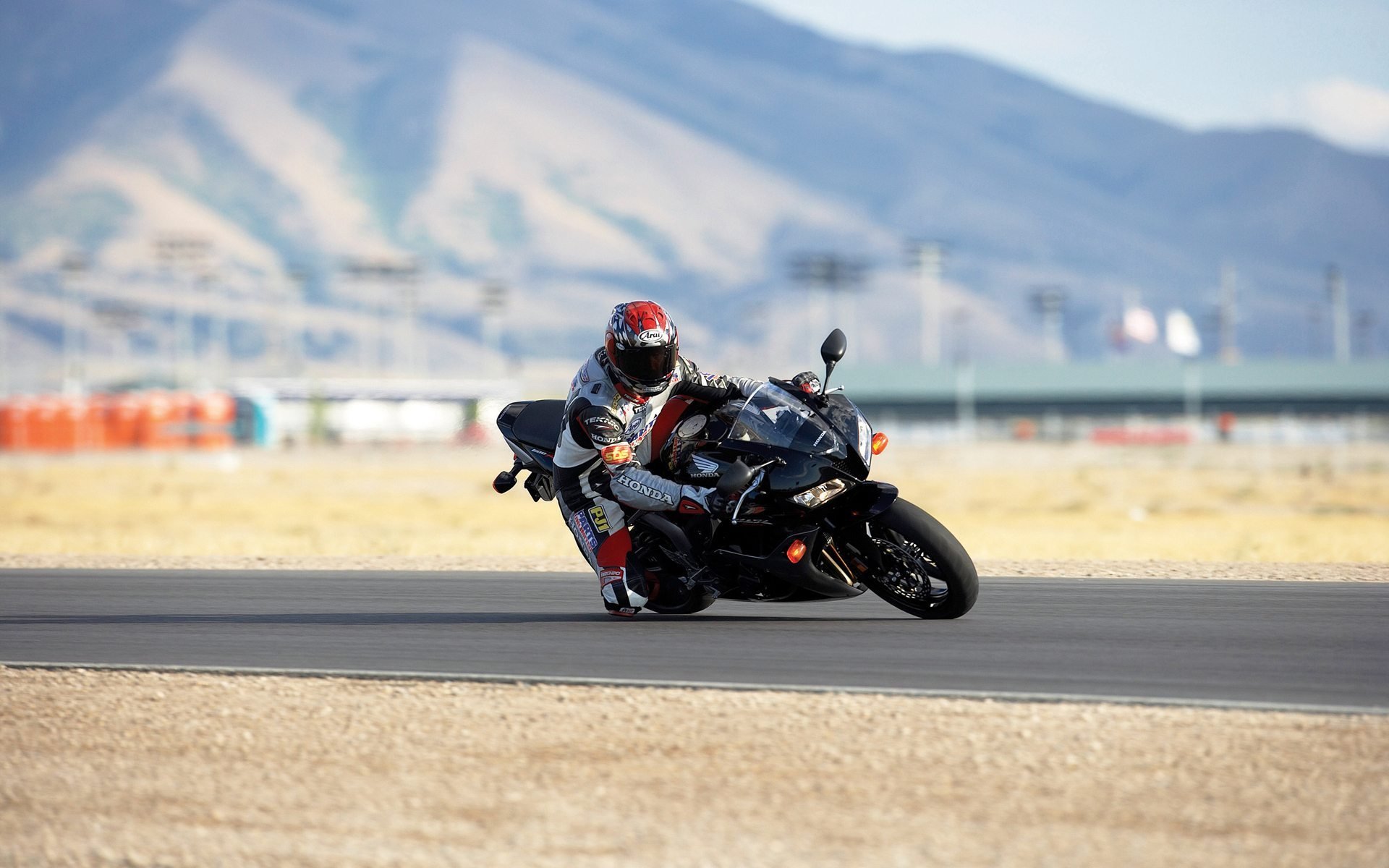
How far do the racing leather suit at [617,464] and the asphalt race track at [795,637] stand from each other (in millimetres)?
398

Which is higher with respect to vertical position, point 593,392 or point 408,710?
point 593,392

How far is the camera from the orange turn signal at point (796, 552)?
32.4 ft

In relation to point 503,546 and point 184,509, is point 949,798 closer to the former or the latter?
point 503,546

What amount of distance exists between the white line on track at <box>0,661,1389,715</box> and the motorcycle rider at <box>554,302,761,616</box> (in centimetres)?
192

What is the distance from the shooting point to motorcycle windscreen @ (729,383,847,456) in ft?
32.7

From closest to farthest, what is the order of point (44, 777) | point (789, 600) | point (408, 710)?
point (44, 777) → point (408, 710) → point (789, 600)

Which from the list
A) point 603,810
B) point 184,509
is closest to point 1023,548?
point 603,810

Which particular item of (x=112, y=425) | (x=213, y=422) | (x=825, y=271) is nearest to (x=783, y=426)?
(x=112, y=425)

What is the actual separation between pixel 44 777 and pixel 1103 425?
319 feet

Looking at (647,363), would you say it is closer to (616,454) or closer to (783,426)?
(616,454)

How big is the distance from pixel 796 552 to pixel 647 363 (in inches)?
60.3

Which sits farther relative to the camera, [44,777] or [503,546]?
[503,546]

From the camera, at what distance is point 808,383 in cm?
1049

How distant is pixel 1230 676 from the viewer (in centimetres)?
824
